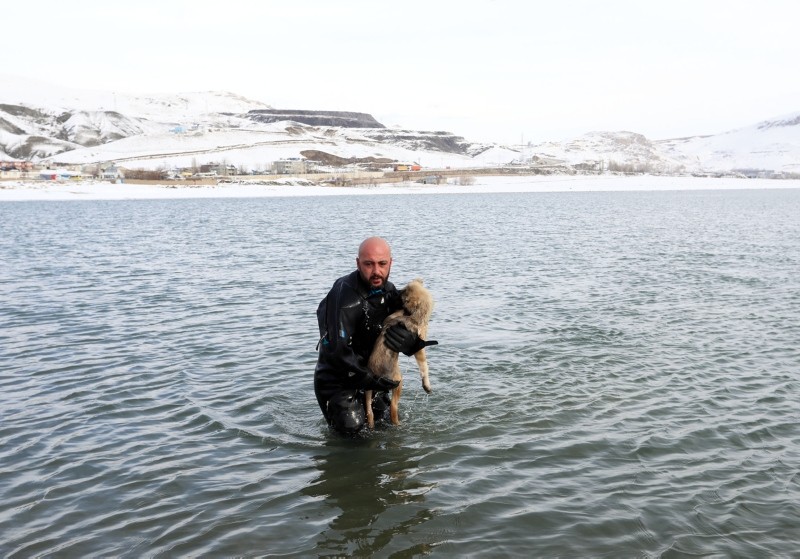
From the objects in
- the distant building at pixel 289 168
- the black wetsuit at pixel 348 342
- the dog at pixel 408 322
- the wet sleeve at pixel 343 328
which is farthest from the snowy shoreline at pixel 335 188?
the dog at pixel 408 322

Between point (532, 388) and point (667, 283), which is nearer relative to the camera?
point (532, 388)

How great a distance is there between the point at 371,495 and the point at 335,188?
440 ft

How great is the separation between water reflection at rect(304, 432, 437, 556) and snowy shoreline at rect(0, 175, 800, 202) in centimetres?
10899

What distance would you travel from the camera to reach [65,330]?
16.5 m

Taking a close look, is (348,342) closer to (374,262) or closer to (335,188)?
(374,262)

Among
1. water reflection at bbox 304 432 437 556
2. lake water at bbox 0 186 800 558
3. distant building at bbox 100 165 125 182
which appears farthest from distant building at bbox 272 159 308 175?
water reflection at bbox 304 432 437 556

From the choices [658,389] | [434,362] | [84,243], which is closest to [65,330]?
[434,362]

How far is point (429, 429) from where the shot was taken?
9883 mm

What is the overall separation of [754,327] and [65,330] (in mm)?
16465

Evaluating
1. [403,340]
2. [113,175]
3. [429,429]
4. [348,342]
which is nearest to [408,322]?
[403,340]

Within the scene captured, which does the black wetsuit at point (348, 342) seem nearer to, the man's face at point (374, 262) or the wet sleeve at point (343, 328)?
the wet sleeve at point (343, 328)

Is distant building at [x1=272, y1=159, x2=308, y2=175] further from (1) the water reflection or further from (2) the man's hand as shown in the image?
(2) the man's hand

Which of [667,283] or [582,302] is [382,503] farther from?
[667,283]

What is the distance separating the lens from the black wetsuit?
848cm
